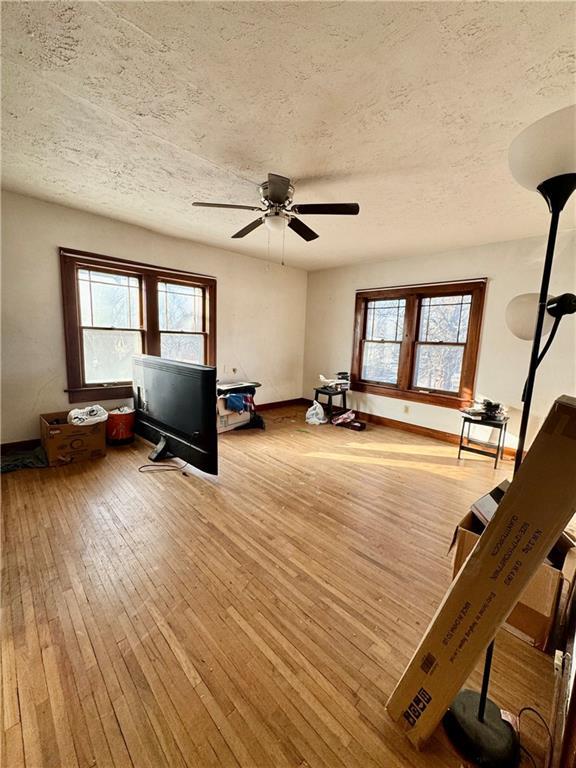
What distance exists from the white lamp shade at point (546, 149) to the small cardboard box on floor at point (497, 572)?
0.72m

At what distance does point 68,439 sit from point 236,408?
2.03 m

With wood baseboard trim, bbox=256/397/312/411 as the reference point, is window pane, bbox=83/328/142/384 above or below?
above

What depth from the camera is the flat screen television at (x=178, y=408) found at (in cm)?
258

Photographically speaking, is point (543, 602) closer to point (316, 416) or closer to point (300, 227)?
point (300, 227)

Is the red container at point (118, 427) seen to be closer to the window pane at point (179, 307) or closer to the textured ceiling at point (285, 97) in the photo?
the window pane at point (179, 307)

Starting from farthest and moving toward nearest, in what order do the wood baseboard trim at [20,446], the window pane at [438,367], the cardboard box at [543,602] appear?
the window pane at [438,367], the wood baseboard trim at [20,446], the cardboard box at [543,602]

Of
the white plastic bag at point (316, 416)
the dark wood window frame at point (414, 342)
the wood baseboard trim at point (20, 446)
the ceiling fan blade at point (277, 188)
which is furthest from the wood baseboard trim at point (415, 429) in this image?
the wood baseboard trim at point (20, 446)

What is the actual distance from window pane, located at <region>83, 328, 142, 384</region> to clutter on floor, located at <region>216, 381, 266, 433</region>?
4.17ft

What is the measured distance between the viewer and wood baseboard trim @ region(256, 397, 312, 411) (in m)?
5.75

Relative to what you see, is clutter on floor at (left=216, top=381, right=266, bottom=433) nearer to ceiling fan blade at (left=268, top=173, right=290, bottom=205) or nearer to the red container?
the red container

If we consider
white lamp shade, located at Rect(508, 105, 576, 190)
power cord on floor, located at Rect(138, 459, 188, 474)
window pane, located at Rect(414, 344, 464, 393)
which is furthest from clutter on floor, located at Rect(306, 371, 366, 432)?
white lamp shade, located at Rect(508, 105, 576, 190)

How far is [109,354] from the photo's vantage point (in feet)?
12.8

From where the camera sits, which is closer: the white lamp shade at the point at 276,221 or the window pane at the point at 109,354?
the white lamp shade at the point at 276,221

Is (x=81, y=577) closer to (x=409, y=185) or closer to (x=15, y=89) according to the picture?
(x=15, y=89)
